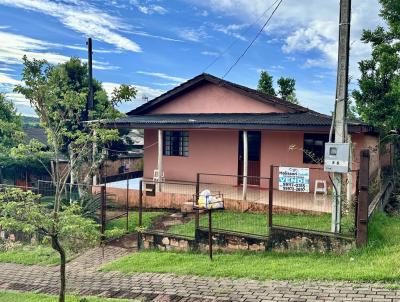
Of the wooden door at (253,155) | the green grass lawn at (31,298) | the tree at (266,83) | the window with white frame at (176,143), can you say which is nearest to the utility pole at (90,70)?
the window with white frame at (176,143)

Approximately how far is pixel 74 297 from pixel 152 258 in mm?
2304

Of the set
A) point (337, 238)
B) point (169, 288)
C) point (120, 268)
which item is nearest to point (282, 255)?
point (337, 238)

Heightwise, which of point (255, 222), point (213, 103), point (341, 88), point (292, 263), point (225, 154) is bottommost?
point (292, 263)

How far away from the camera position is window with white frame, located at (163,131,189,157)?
56.5 feet

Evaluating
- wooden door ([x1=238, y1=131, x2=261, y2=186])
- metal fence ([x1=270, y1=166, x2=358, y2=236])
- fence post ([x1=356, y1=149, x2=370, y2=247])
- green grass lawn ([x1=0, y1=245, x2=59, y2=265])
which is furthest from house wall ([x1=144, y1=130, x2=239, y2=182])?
fence post ([x1=356, y1=149, x2=370, y2=247])

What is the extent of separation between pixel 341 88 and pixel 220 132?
795 cm

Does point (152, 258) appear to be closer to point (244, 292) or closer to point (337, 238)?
point (244, 292)

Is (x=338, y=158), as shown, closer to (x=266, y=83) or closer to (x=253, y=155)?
(x=253, y=155)

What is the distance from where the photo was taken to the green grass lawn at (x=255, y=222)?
976cm

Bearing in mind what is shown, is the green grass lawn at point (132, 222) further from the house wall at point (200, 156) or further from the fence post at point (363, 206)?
the fence post at point (363, 206)

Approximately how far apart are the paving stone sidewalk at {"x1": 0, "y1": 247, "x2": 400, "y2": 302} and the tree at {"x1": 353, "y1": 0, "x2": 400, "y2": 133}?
8.04 metres

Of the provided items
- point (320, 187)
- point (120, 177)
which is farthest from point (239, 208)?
point (120, 177)

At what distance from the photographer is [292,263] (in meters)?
8.27

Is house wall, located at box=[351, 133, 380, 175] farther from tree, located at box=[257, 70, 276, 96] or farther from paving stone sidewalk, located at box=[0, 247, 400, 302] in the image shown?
tree, located at box=[257, 70, 276, 96]
